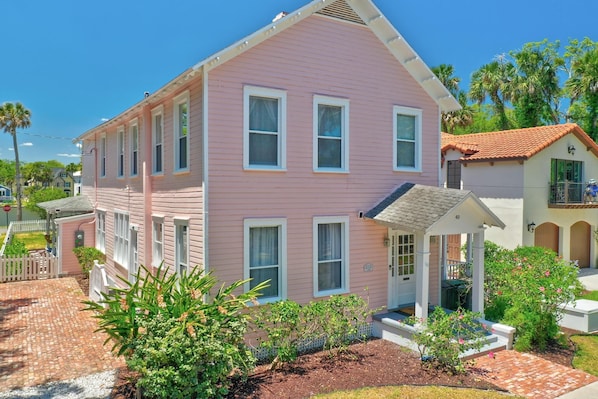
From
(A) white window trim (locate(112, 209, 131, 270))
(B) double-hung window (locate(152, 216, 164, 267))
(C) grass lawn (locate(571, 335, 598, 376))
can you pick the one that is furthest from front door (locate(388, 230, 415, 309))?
(A) white window trim (locate(112, 209, 131, 270))

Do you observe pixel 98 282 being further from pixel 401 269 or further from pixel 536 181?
pixel 536 181

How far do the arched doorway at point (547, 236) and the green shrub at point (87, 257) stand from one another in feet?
71.1

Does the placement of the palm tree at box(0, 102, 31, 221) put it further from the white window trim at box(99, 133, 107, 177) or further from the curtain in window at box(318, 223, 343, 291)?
the curtain in window at box(318, 223, 343, 291)

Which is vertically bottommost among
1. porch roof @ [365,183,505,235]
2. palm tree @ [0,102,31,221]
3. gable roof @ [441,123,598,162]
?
porch roof @ [365,183,505,235]

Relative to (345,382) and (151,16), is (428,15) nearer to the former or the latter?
(151,16)

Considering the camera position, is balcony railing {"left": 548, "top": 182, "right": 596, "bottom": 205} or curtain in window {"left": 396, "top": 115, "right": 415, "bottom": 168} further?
balcony railing {"left": 548, "top": 182, "right": 596, "bottom": 205}

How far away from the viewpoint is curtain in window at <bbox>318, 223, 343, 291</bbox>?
1123 cm

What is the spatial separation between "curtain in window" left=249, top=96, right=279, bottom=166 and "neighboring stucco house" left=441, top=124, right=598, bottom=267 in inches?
571

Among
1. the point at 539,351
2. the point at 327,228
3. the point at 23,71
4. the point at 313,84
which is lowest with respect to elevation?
the point at 539,351

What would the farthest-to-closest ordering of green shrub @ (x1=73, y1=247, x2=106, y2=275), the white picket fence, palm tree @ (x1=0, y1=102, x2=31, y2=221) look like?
1. palm tree @ (x1=0, y1=102, x2=31, y2=221)
2. green shrub @ (x1=73, y1=247, x2=106, y2=275)
3. the white picket fence

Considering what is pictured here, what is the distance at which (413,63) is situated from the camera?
41.3ft

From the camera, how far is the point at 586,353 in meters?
10.7

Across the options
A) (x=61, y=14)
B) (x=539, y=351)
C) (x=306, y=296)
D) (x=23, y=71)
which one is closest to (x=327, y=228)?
(x=306, y=296)

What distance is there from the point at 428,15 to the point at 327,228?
932cm
